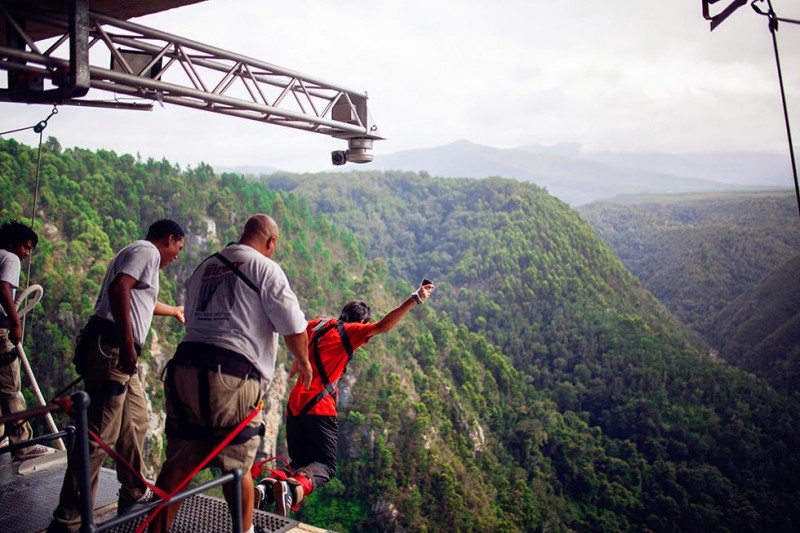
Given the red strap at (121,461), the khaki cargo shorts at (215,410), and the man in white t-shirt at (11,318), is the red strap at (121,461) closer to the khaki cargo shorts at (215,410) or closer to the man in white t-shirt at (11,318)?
the khaki cargo shorts at (215,410)

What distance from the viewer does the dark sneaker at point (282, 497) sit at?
13.0ft

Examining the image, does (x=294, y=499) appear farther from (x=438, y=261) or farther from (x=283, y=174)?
(x=283, y=174)

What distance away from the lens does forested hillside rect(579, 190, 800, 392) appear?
7981 centimetres

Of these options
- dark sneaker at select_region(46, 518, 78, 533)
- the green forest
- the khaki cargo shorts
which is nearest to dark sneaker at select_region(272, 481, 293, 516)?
the khaki cargo shorts

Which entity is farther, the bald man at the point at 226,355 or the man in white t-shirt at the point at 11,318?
the man in white t-shirt at the point at 11,318

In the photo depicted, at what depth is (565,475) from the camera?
6184 cm

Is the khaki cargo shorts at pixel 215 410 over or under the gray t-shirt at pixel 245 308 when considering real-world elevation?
under

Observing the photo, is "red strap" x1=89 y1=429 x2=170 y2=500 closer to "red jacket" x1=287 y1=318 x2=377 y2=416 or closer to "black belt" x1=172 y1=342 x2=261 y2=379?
"black belt" x1=172 y1=342 x2=261 y2=379

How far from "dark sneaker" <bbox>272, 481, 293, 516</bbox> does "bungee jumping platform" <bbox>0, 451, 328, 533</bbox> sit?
0.17 ft

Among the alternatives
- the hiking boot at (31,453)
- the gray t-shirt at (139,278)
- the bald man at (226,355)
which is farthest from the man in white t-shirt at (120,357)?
the hiking boot at (31,453)

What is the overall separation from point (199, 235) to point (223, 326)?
53646mm

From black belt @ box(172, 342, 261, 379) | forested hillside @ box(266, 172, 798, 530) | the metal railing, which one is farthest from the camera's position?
forested hillside @ box(266, 172, 798, 530)

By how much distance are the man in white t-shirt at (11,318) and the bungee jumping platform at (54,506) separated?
0.63ft

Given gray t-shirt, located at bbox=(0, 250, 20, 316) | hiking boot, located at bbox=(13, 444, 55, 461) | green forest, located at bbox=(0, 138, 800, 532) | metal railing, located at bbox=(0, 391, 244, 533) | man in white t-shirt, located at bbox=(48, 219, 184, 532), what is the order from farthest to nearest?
green forest, located at bbox=(0, 138, 800, 532) → hiking boot, located at bbox=(13, 444, 55, 461) → gray t-shirt, located at bbox=(0, 250, 20, 316) → man in white t-shirt, located at bbox=(48, 219, 184, 532) → metal railing, located at bbox=(0, 391, 244, 533)
